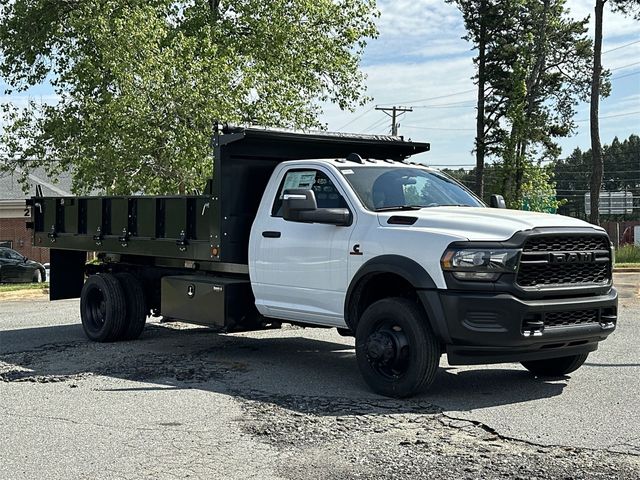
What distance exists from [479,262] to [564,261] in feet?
2.68

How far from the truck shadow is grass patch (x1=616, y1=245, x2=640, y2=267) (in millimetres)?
20362

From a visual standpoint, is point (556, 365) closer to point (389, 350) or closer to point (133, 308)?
point (389, 350)

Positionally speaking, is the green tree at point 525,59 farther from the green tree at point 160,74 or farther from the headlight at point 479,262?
the headlight at point 479,262

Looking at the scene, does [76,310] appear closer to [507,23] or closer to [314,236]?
[314,236]

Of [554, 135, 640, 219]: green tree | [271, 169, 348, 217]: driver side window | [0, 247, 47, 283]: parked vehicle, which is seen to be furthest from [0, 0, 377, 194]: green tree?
[554, 135, 640, 219]: green tree

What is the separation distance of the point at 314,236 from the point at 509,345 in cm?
232

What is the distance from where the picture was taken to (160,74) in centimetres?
2144

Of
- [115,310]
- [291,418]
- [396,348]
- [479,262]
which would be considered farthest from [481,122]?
[291,418]

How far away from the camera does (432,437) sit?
20.6ft

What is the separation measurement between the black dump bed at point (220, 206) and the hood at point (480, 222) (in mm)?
2042

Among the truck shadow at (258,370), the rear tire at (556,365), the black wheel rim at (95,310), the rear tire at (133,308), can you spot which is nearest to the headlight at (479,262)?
the truck shadow at (258,370)

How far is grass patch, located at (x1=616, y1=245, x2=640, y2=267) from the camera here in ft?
97.2

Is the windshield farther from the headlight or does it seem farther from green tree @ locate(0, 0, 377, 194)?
green tree @ locate(0, 0, 377, 194)

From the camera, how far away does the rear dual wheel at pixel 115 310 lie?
1109cm
